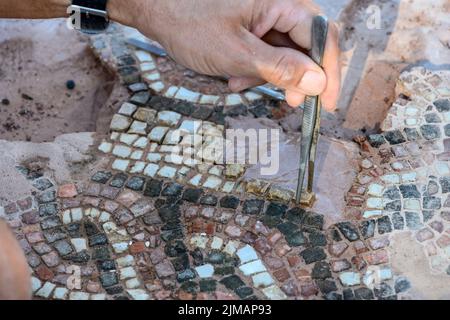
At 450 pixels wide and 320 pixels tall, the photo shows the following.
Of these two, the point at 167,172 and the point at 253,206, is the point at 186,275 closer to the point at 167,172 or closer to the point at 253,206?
the point at 253,206

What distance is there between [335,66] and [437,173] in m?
0.90

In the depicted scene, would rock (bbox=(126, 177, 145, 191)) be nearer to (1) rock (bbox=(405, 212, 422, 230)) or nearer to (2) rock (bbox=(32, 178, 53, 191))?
(2) rock (bbox=(32, 178, 53, 191))

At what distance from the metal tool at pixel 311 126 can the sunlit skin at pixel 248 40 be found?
0.15 ft

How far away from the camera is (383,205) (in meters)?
3.54

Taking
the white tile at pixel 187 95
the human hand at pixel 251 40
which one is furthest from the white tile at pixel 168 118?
the human hand at pixel 251 40

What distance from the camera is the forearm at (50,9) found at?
3559 mm

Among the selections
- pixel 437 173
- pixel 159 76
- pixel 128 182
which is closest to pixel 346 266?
pixel 437 173

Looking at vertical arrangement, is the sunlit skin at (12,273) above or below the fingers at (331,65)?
below

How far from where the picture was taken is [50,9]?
12.3 feet

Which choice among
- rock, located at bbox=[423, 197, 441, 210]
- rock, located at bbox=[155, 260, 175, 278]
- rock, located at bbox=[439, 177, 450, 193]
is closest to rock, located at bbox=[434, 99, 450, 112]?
rock, located at bbox=[439, 177, 450, 193]

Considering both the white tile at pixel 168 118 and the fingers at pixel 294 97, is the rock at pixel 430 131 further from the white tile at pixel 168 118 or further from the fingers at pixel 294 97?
the white tile at pixel 168 118

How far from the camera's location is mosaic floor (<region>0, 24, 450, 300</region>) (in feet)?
10.8

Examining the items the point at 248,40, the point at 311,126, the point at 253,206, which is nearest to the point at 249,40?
the point at 248,40

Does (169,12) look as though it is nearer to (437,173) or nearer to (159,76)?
(159,76)
